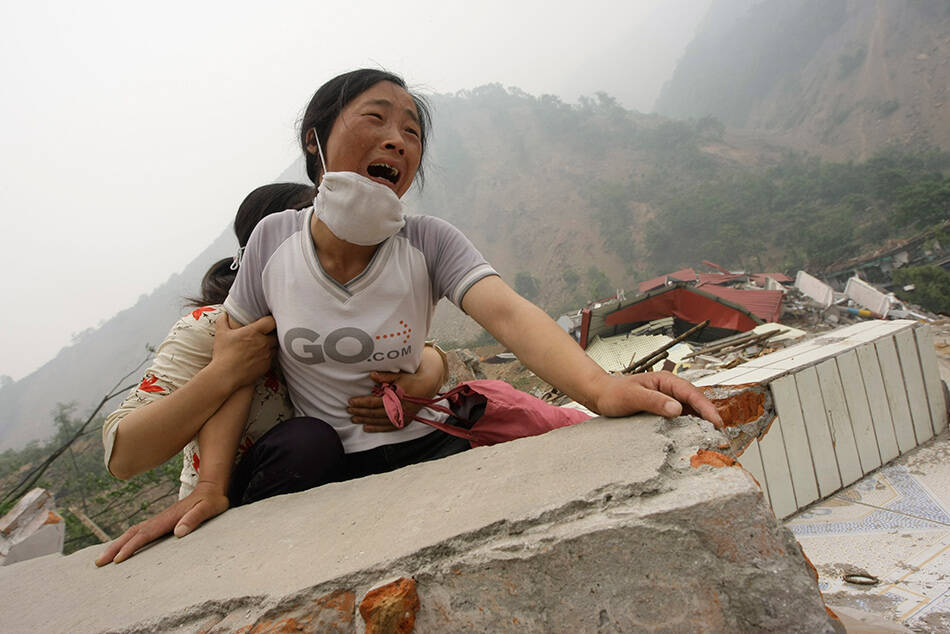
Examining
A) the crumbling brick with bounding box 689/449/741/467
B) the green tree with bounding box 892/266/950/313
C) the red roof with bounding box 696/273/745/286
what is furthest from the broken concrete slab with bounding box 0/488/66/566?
the green tree with bounding box 892/266/950/313

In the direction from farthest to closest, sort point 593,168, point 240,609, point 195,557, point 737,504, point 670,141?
point 593,168 < point 670,141 < point 195,557 < point 240,609 < point 737,504

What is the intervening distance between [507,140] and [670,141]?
21.9 m

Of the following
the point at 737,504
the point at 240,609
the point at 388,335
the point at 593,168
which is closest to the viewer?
the point at 737,504

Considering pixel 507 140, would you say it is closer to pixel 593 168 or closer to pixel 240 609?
pixel 593 168

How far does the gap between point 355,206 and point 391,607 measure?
0.83 metres

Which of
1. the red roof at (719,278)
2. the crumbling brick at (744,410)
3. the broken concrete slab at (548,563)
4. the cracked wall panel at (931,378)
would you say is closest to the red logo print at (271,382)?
the broken concrete slab at (548,563)

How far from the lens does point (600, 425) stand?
984 mm

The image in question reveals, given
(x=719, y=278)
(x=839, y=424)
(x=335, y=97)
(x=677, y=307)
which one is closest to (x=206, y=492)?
(x=335, y=97)

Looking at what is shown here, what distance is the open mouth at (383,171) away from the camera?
118cm

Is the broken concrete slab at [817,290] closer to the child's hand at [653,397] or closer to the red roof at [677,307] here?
the red roof at [677,307]

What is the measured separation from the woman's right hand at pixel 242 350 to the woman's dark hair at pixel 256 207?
0.43 meters

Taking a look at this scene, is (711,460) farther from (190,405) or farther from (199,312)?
(199,312)

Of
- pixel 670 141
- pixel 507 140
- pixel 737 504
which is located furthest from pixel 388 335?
pixel 507 140

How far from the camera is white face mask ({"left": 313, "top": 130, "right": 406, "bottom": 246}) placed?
1.12 m
